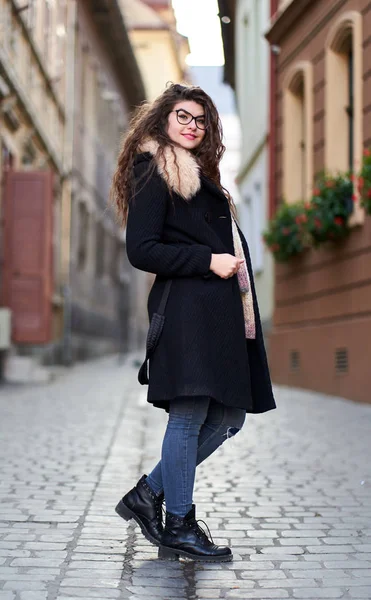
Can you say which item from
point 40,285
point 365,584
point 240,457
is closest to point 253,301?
point 365,584

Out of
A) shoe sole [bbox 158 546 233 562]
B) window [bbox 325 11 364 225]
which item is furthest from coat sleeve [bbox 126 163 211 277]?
window [bbox 325 11 364 225]

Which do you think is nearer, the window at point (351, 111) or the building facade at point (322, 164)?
the building facade at point (322, 164)

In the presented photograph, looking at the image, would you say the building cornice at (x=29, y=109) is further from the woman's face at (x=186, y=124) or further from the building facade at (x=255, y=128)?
the woman's face at (x=186, y=124)

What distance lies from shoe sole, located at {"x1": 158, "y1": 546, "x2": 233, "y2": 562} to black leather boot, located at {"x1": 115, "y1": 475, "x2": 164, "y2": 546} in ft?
0.13

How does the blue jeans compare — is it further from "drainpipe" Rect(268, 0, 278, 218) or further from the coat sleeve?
"drainpipe" Rect(268, 0, 278, 218)

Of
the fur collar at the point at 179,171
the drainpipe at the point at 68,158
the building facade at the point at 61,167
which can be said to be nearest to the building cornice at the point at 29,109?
the building facade at the point at 61,167

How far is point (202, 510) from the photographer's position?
185 inches

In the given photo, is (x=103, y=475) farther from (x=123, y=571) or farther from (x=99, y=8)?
(x=99, y=8)

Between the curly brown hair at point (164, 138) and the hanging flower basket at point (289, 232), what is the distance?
792 cm

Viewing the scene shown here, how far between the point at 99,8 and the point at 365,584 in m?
23.7

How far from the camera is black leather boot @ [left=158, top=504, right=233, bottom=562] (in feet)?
11.8

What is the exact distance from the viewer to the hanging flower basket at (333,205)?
33.9ft

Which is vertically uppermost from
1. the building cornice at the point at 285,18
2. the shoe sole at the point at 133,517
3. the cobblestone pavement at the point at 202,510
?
the building cornice at the point at 285,18

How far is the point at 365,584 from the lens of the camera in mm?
3369
